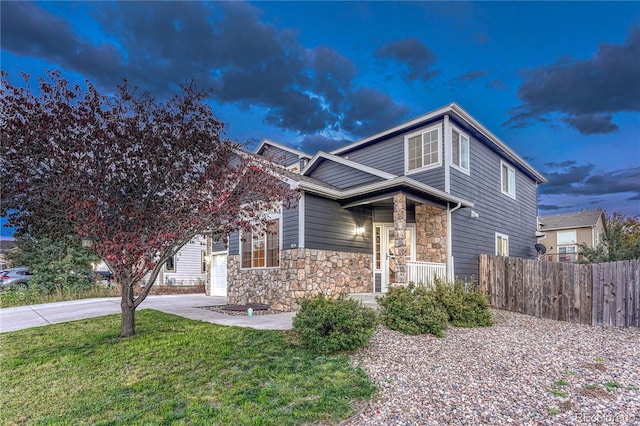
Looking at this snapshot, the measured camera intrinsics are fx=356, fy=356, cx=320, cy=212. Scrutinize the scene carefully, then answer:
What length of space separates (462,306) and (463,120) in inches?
241

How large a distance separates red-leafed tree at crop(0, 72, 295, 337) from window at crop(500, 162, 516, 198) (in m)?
10.9

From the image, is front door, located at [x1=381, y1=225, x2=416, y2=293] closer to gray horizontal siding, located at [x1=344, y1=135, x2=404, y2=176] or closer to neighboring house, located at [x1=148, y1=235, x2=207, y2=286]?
gray horizontal siding, located at [x1=344, y1=135, x2=404, y2=176]

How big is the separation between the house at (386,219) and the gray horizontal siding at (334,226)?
0.10 ft

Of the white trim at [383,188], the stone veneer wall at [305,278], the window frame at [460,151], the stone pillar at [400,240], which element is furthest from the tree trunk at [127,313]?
the window frame at [460,151]

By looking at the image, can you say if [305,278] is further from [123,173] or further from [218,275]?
[218,275]

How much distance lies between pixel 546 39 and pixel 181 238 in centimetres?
1396

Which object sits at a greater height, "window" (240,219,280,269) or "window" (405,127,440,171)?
"window" (405,127,440,171)

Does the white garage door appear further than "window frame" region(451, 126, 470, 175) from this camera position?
Yes

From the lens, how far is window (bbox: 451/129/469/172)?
11008 millimetres

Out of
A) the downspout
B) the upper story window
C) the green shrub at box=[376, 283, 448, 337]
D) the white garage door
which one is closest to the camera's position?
the green shrub at box=[376, 283, 448, 337]

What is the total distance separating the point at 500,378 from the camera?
4578 millimetres

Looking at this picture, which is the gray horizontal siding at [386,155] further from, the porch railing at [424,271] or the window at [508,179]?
the window at [508,179]

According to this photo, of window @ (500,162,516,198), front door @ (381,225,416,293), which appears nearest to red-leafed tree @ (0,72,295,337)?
front door @ (381,225,416,293)

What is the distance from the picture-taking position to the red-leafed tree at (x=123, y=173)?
5.36 meters
